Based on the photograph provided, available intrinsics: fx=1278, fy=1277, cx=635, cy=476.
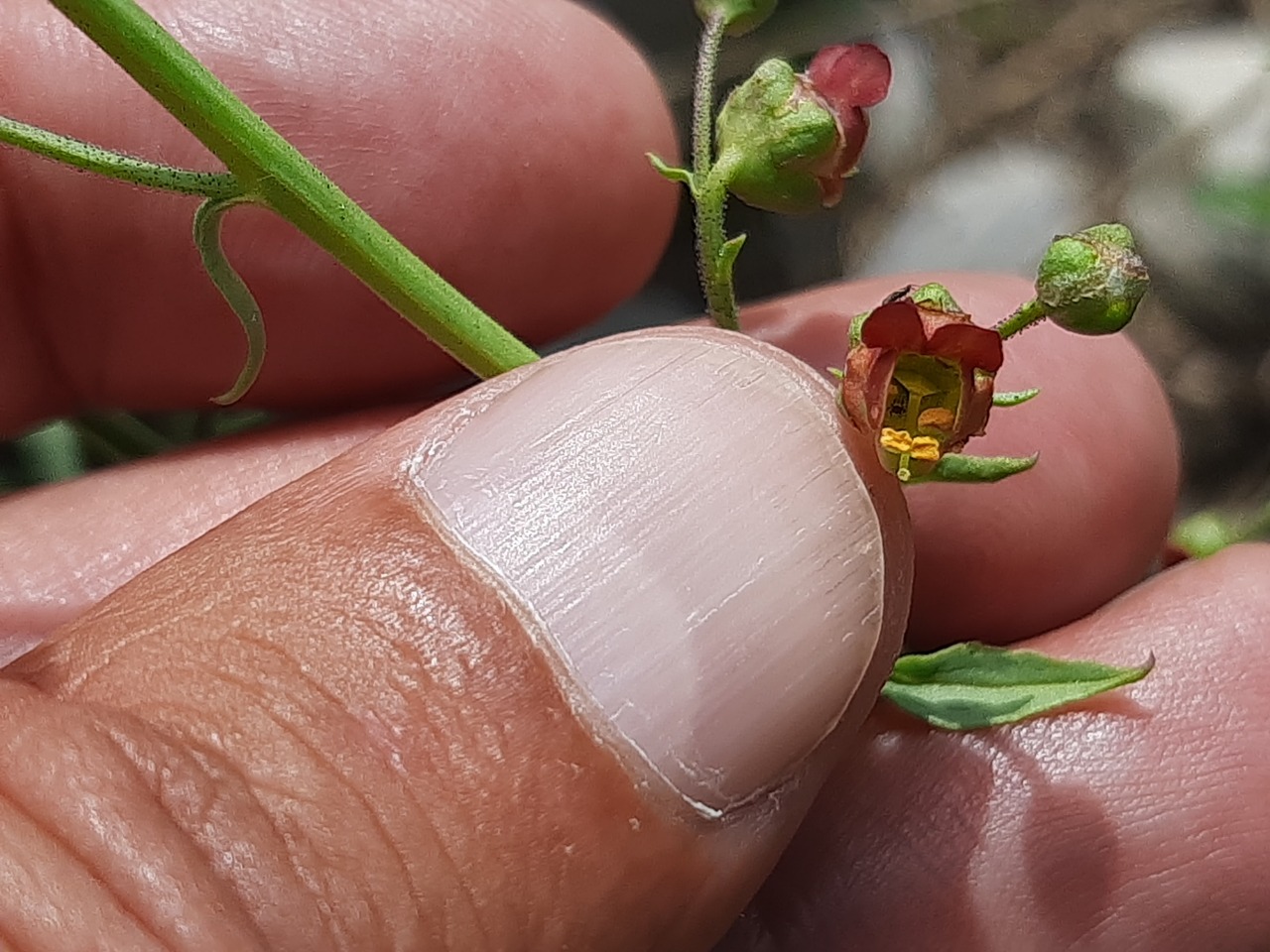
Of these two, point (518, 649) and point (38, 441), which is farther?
point (38, 441)

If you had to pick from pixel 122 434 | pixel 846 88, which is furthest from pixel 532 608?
pixel 122 434

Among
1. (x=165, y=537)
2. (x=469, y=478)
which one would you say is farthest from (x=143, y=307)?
(x=469, y=478)

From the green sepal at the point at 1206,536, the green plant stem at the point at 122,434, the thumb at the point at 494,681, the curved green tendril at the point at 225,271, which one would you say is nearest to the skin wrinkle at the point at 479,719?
the thumb at the point at 494,681

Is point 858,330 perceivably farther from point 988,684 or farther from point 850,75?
point 988,684

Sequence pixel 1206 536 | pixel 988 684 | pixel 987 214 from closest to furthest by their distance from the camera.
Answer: pixel 988 684, pixel 1206 536, pixel 987 214

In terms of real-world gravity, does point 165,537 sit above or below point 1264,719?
above

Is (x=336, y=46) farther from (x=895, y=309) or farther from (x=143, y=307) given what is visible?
(x=895, y=309)

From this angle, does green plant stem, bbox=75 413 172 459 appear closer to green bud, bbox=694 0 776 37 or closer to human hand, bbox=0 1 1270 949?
human hand, bbox=0 1 1270 949
